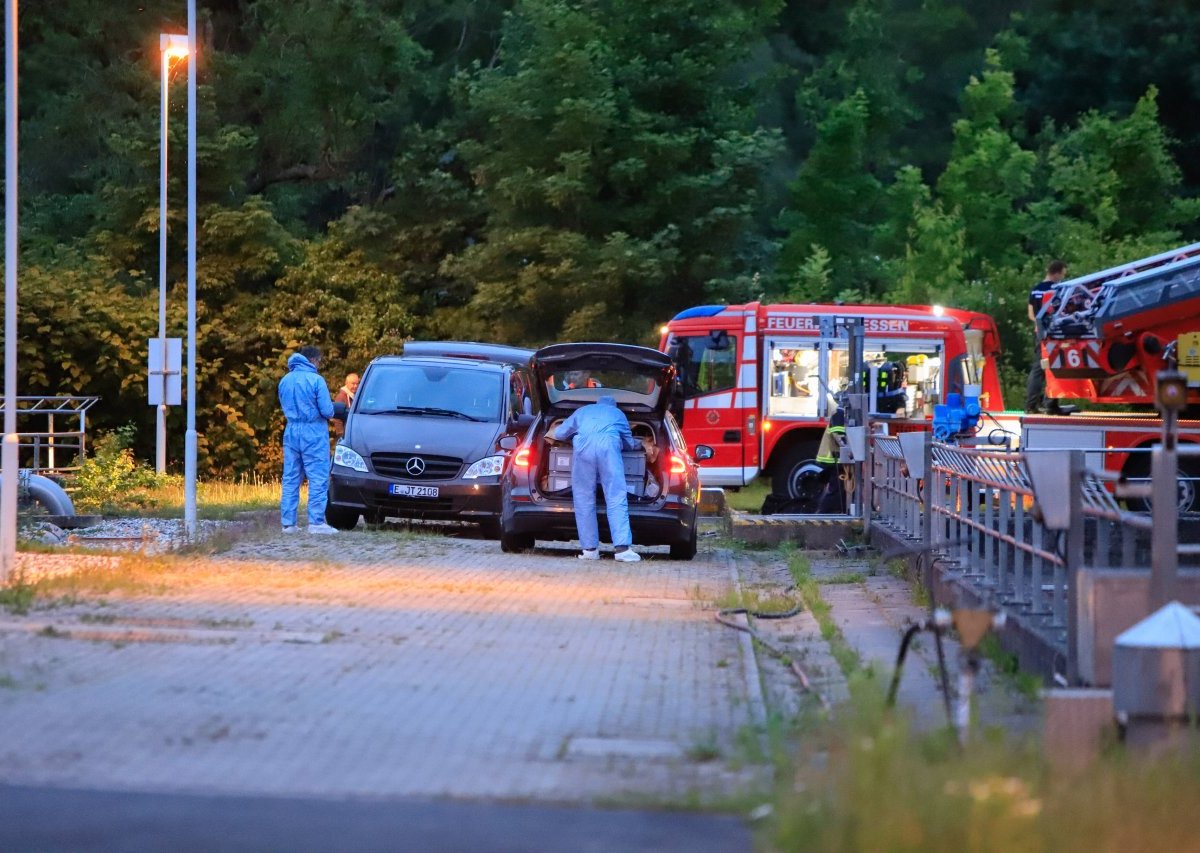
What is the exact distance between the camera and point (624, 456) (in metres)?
18.3

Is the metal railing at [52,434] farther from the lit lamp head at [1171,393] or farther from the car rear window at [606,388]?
the lit lamp head at [1171,393]

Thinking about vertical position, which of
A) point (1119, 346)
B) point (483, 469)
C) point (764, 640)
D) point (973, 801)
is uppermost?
point (1119, 346)

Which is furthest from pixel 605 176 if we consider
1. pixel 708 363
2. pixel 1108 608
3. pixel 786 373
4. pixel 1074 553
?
pixel 1108 608

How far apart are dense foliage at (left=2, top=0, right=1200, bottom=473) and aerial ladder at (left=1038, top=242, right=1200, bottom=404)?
55.6 ft

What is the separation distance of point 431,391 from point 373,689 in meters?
11.9

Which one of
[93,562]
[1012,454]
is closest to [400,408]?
[93,562]

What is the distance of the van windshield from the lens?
804 inches

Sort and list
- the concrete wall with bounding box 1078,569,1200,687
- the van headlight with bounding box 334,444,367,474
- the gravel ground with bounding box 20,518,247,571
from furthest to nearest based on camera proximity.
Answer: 1. the van headlight with bounding box 334,444,367,474
2. the gravel ground with bounding box 20,518,247,571
3. the concrete wall with bounding box 1078,569,1200,687

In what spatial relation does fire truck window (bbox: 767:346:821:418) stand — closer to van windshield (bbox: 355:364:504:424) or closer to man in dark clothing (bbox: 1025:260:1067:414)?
man in dark clothing (bbox: 1025:260:1067:414)

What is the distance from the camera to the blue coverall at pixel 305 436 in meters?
18.9

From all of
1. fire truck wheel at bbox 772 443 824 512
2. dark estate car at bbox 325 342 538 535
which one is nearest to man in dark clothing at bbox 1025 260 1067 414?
fire truck wheel at bbox 772 443 824 512

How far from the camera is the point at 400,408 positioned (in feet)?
66.7

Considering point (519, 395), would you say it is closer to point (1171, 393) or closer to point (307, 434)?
point (307, 434)

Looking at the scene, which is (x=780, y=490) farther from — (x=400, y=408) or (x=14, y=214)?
(x=14, y=214)
